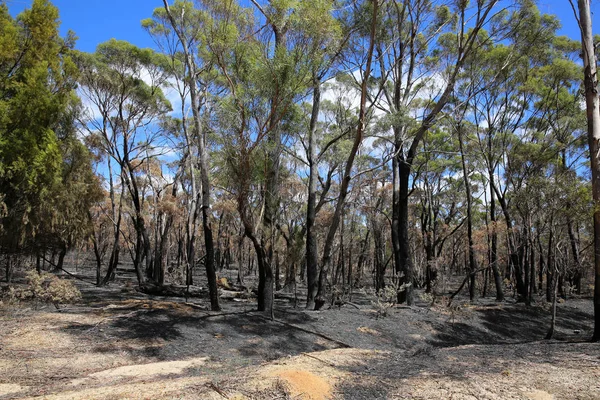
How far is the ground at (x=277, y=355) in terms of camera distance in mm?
3910

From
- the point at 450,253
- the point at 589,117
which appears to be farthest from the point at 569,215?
the point at 450,253

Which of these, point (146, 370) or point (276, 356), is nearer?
point (146, 370)

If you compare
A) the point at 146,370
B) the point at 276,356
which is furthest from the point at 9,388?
the point at 276,356

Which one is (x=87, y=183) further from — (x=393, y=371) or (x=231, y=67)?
(x=393, y=371)

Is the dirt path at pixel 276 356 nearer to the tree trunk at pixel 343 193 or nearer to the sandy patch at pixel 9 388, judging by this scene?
the sandy patch at pixel 9 388

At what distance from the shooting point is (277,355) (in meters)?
7.38

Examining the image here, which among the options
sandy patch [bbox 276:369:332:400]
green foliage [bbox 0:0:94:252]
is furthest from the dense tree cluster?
sandy patch [bbox 276:369:332:400]

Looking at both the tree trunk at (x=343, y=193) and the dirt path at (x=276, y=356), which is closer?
the dirt path at (x=276, y=356)

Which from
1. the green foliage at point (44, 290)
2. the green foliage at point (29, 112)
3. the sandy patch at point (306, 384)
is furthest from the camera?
the green foliage at point (29, 112)

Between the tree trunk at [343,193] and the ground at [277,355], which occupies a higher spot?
the tree trunk at [343,193]

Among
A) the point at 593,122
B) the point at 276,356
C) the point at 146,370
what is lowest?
the point at 276,356

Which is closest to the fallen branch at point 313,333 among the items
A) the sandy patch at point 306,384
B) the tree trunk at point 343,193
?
the tree trunk at point 343,193

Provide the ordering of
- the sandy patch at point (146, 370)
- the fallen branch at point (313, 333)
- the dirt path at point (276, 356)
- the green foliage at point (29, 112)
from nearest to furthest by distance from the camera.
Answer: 1. the dirt path at point (276, 356)
2. the sandy patch at point (146, 370)
3. the fallen branch at point (313, 333)
4. the green foliage at point (29, 112)

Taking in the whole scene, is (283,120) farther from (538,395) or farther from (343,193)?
(538,395)
